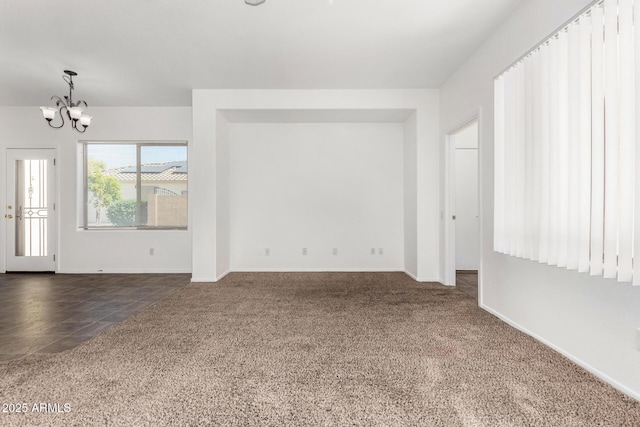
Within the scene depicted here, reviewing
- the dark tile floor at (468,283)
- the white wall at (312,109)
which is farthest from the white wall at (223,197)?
the dark tile floor at (468,283)

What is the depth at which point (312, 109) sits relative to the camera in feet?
15.8

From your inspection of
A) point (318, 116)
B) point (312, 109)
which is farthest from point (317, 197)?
point (312, 109)

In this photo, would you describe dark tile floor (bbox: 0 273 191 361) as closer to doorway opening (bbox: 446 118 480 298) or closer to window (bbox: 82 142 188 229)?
window (bbox: 82 142 188 229)

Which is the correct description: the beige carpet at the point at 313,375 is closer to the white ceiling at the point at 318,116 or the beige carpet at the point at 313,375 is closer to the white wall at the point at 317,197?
the white wall at the point at 317,197

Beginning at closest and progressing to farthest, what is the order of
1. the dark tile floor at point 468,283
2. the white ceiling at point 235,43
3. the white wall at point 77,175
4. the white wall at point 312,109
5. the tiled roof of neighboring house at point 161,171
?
1. the white ceiling at point 235,43
2. the dark tile floor at point 468,283
3. the white wall at point 312,109
4. the white wall at point 77,175
5. the tiled roof of neighboring house at point 161,171

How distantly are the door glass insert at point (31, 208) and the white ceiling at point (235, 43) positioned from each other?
1392mm

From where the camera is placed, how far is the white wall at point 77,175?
5.53 meters

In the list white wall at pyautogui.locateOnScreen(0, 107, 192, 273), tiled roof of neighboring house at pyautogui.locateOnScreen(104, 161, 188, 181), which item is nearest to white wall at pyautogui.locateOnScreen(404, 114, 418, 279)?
white wall at pyautogui.locateOnScreen(0, 107, 192, 273)

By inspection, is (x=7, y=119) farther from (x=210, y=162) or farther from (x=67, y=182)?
(x=210, y=162)

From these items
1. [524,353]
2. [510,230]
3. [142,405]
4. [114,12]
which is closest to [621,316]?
[524,353]

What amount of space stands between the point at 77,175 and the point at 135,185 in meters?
0.97

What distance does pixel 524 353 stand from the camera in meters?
2.32

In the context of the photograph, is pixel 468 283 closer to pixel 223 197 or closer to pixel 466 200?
pixel 466 200

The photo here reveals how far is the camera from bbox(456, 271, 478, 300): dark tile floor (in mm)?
4168
